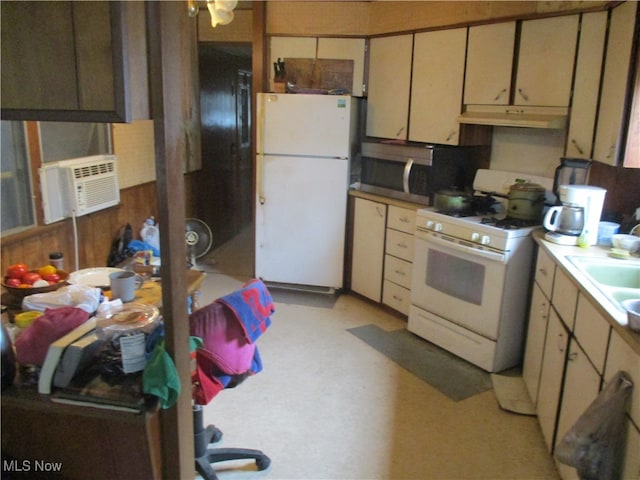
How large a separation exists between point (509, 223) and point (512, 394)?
39.2 inches

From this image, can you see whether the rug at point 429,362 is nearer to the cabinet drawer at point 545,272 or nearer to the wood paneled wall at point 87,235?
the cabinet drawer at point 545,272

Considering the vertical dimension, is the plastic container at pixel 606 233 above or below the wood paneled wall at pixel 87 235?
above

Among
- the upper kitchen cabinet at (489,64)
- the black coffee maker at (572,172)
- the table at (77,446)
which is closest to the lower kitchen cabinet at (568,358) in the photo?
the black coffee maker at (572,172)

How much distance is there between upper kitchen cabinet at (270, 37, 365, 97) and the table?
3384 millimetres

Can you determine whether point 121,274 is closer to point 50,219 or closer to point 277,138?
point 50,219

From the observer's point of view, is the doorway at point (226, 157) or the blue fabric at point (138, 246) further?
the doorway at point (226, 157)

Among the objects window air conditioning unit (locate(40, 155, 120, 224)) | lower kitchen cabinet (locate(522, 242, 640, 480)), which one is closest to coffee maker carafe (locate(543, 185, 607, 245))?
lower kitchen cabinet (locate(522, 242, 640, 480))

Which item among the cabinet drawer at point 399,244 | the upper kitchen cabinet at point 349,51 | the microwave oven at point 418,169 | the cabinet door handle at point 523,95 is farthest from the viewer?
the upper kitchen cabinet at point 349,51

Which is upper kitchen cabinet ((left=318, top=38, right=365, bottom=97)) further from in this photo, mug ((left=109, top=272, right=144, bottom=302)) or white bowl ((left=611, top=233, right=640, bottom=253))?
mug ((left=109, top=272, right=144, bottom=302))

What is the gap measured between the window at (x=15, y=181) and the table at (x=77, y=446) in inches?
59.9

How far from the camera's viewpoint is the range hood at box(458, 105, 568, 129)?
9.87 feet

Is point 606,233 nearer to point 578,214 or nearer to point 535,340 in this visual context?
point 578,214

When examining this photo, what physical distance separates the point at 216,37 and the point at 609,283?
3911 mm

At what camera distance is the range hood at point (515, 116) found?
301 centimetres
